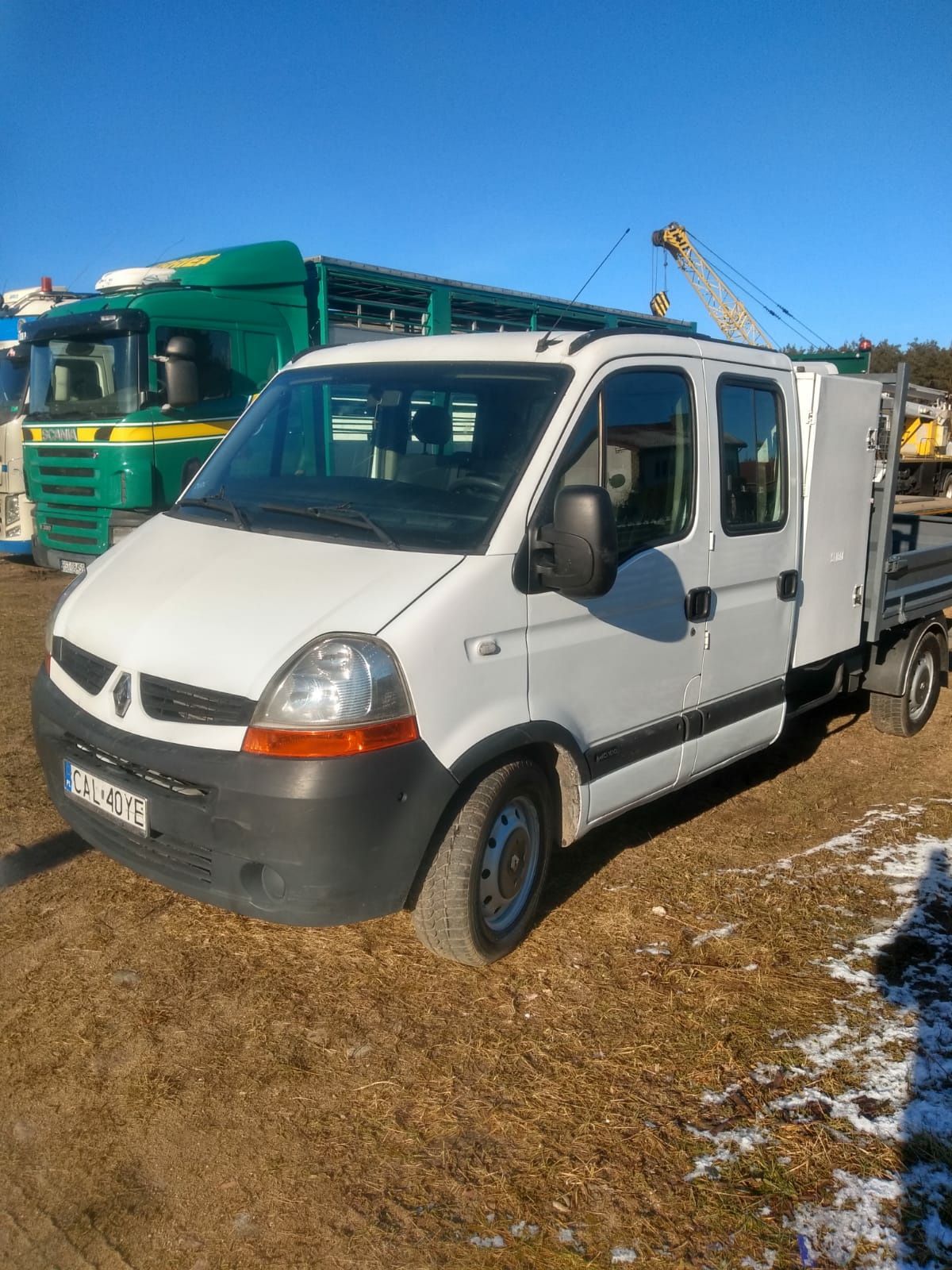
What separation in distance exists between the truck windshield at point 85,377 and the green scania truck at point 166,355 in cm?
1

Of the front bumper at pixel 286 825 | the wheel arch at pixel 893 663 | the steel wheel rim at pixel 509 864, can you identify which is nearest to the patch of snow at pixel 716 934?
the steel wheel rim at pixel 509 864

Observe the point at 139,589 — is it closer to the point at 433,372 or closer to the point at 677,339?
the point at 433,372

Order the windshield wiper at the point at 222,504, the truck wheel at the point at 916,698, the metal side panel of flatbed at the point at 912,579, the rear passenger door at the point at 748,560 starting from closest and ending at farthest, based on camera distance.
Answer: the windshield wiper at the point at 222,504 → the rear passenger door at the point at 748,560 → the metal side panel of flatbed at the point at 912,579 → the truck wheel at the point at 916,698

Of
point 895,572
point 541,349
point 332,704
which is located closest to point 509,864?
point 332,704

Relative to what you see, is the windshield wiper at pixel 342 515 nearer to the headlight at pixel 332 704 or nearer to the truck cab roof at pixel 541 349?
the headlight at pixel 332 704

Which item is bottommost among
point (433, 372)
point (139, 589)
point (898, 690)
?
point (898, 690)

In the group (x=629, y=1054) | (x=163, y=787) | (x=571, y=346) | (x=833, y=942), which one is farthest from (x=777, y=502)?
(x=163, y=787)

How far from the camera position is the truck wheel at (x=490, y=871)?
327 centimetres

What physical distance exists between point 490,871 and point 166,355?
22.3 feet

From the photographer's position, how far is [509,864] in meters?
3.56

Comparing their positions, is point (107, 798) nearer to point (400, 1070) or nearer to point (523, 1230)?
point (400, 1070)

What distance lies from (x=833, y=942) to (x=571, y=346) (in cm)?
236

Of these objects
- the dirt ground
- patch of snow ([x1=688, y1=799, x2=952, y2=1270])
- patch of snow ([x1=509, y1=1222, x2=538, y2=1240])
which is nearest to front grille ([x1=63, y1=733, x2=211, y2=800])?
the dirt ground

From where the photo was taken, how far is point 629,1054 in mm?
3141
